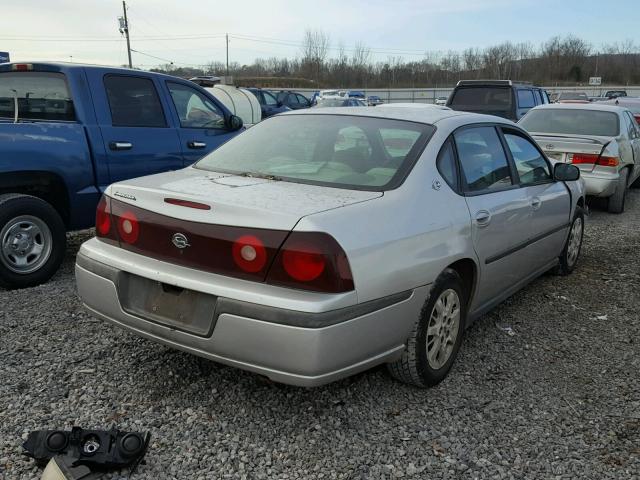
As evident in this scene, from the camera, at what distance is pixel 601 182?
8000mm

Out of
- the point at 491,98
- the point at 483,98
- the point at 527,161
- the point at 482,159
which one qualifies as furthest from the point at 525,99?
the point at 482,159

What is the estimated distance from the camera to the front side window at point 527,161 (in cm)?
421

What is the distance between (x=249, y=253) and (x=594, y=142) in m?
7.02

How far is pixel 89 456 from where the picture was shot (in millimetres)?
2430

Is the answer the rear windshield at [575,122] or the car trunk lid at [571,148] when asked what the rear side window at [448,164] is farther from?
the rear windshield at [575,122]

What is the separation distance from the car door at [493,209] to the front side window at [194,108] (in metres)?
3.17

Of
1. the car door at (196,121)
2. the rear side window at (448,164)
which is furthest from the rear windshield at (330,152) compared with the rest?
the car door at (196,121)

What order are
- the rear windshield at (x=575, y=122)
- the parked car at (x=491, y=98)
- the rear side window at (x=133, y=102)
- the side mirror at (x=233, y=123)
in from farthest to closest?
1. the parked car at (x=491, y=98)
2. the rear windshield at (x=575, y=122)
3. the side mirror at (x=233, y=123)
4. the rear side window at (x=133, y=102)

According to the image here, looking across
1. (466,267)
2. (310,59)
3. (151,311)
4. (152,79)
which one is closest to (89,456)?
(151,311)

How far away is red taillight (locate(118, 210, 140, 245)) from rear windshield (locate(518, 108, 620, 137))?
717 cm

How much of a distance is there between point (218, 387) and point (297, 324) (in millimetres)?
963

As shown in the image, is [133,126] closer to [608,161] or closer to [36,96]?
[36,96]

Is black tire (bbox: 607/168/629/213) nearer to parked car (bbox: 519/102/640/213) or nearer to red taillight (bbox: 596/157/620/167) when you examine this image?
parked car (bbox: 519/102/640/213)

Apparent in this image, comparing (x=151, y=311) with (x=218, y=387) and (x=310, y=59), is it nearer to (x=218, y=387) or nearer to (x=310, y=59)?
(x=218, y=387)
